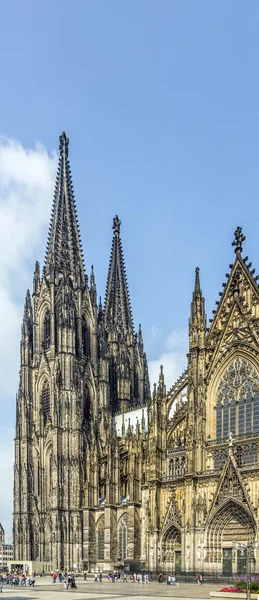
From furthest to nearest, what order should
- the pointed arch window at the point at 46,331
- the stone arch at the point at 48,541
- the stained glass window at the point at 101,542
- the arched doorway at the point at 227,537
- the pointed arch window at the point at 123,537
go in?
1. the pointed arch window at the point at 46,331
2. the stone arch at the point at 48,541
3. the stained glass window at the point at 101,542
4. the pointed arch window at the point at 123,537
5. the arched doorway at the point at 227,537

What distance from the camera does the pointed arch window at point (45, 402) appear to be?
8106 centimetres

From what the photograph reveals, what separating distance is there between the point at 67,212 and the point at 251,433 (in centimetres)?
4636

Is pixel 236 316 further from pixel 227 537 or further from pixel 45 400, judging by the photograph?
pixel 45 400

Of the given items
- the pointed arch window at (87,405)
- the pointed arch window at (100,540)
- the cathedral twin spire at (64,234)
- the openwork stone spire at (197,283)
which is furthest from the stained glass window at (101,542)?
the cathedral twin spire at (64,234)

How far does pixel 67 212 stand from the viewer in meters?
88.8

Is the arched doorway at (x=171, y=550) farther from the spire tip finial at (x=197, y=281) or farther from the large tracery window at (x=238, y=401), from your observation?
the spire tip finial at (x=197, y=281)

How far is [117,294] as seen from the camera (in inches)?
3871

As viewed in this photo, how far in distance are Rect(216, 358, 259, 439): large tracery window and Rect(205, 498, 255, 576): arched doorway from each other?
5.22 metres

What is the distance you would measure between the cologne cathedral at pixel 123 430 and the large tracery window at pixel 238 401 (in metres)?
0.09

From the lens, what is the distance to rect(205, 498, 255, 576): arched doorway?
48875 millimetres

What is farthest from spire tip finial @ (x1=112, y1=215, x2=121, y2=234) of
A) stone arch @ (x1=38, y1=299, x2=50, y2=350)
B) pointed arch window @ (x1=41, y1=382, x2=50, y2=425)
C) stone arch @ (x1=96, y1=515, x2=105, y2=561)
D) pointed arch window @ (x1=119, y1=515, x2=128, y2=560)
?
pointed arch window @ (x1=119, y1=515, x2=128, y2=560)

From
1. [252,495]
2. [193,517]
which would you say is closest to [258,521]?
[252,495]

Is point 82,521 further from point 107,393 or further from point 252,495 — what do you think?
point 252,495

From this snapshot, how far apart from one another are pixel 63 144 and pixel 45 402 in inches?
1287
